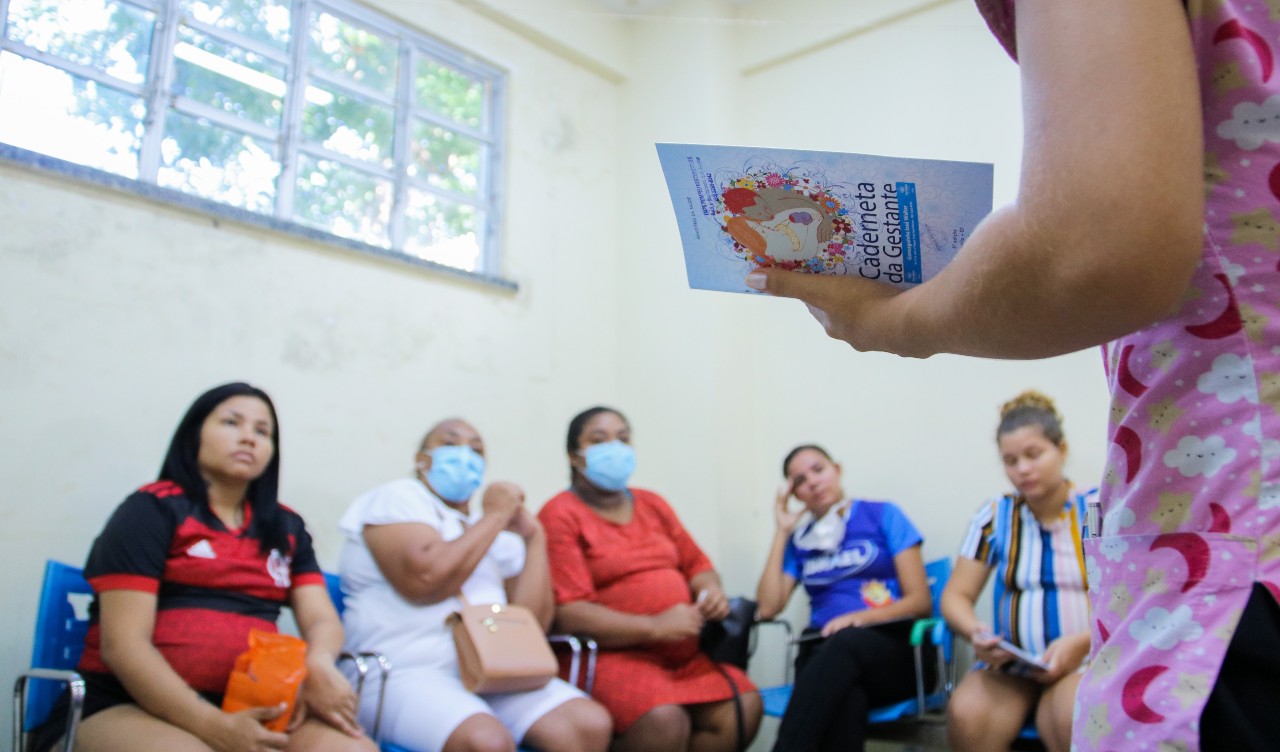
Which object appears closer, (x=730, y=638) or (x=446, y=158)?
(x=730, y=638)

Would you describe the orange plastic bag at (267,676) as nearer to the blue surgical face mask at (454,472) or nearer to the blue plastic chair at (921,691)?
the blue surgical face mask at (454,472)

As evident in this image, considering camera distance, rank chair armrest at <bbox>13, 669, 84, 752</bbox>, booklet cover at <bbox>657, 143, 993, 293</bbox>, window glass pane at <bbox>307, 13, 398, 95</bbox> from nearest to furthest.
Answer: booklet cover at <bbox>657, 143, 993, 293</bbox> → chair armrest at <bbox>13, 669, 84, 752</bbox> → window glass pane at <bbox>307, 13, 398, 95</bbox>

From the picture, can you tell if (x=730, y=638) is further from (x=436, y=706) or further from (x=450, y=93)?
(x=450, y=93)

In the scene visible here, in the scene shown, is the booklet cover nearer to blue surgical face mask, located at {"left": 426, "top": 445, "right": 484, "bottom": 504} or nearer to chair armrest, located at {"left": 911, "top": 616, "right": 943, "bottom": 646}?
blue surgical face mask, located at {"left": 426, "top": 445, "right": 484, "bottom": 504}

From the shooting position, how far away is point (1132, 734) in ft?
1.84

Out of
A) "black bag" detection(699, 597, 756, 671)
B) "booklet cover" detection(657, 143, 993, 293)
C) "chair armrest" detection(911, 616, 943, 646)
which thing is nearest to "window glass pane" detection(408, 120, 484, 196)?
"black bag" detection(699, 597, 756, 671)

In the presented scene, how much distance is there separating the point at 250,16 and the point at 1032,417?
329 centimetres

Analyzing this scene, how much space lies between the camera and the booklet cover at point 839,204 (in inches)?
28.6

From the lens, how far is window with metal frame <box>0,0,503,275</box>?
314 centimetres

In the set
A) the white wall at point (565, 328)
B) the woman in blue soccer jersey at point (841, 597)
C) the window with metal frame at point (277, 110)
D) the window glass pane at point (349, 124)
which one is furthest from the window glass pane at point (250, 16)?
the woman in blue soccer jersey at point (841, 597)

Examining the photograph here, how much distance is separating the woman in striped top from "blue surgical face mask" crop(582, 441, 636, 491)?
1219 millimetres

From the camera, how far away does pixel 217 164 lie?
3.51 m

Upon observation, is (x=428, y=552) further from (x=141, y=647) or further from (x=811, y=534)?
(x=811, y=534)

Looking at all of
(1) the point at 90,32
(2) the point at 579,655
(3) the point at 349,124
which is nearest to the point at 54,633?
(2) the point at 579,655
